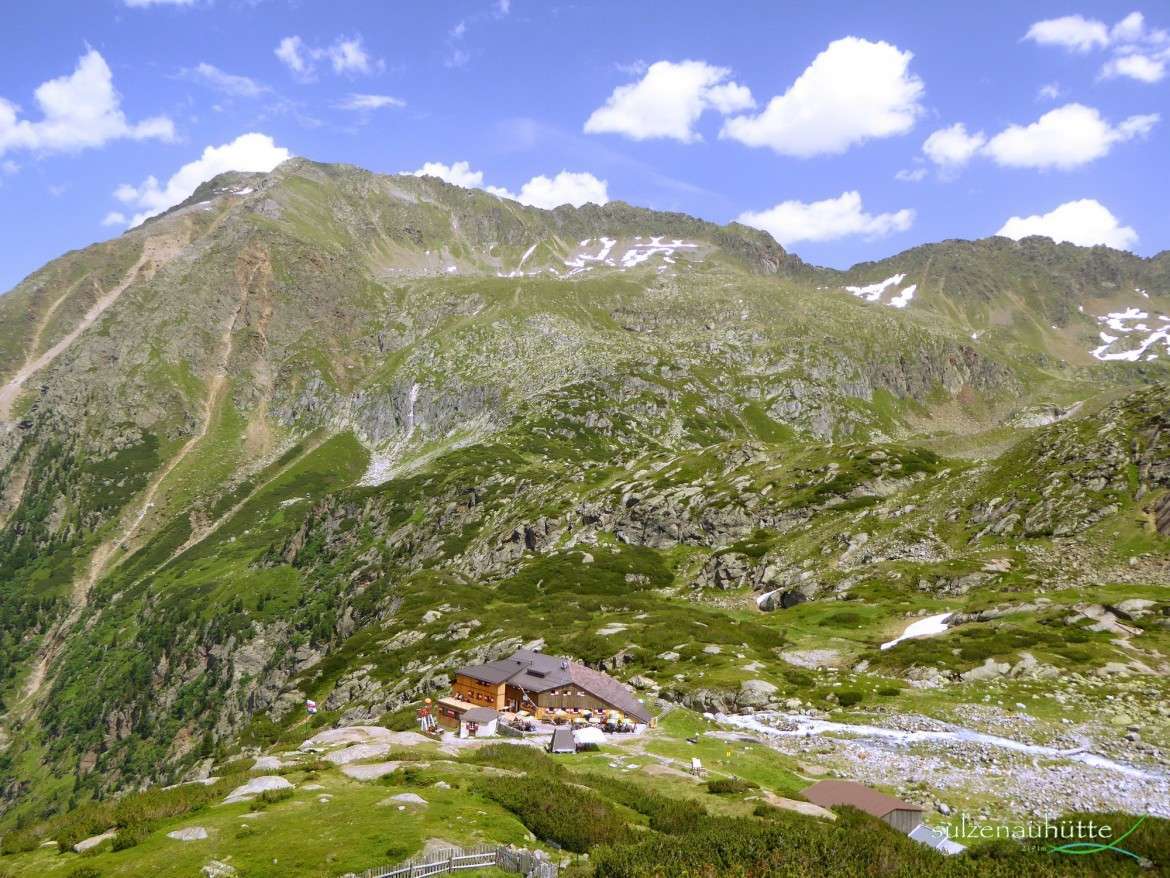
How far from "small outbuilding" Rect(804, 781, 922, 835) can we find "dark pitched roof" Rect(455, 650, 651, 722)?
2334cm

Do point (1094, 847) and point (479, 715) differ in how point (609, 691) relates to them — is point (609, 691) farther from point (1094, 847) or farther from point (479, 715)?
point (1094, 847)

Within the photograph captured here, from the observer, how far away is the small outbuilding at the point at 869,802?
93.4 feet

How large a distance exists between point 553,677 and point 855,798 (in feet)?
114

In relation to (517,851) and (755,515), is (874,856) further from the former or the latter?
(755,515)

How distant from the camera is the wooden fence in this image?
2098 cm

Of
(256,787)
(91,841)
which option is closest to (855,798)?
(256,787)

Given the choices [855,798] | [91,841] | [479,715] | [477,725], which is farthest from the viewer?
[479,715]

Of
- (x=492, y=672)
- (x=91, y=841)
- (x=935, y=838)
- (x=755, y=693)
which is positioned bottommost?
(x=755, y=693)

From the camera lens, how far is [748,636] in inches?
2992

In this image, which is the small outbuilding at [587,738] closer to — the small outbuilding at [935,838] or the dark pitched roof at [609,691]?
the dark pitched roof at [609,691]

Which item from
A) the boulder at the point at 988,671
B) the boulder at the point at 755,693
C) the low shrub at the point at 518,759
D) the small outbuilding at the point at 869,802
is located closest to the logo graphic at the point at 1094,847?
the small outbuilding at the point at 869,802

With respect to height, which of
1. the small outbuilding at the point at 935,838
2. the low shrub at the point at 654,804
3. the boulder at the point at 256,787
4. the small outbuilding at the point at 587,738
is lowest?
the small outbuilding at the point at 587,738

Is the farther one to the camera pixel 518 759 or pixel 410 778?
pixel 518 759

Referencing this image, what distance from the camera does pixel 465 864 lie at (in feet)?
72.8
